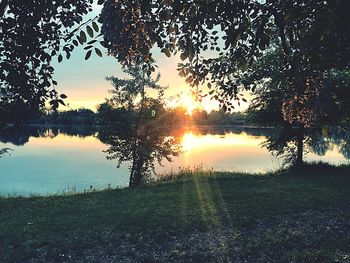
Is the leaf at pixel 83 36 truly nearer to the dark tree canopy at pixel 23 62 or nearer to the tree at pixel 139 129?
the dark tree canopy at pixel 23 62

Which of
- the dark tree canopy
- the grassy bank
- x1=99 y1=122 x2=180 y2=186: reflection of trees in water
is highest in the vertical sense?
the dark tree canopy

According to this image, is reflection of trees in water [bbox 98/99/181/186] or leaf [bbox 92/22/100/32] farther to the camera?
reflection of trees in water [bbox 98/99/181/186]

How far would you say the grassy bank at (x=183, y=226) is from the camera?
1056 cm

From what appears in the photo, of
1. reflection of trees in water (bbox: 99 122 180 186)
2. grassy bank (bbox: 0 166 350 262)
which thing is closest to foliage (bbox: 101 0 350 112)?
grassy bank (bbox: 0 166 350 262)

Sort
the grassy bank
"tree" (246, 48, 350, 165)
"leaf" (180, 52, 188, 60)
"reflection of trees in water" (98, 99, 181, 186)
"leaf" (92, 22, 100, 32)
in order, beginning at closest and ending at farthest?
"leaf" (92, 22, 100, 32), "leaf" (180, 52, 188, 60), the grassy bank, "tree" (246, 48, 350, 165), "reflection of trees in water" (98, 99, 181, 186)

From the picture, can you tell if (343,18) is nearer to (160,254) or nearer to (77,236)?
(160,254)

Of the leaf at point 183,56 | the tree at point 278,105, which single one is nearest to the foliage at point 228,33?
the leaf at point 183,56

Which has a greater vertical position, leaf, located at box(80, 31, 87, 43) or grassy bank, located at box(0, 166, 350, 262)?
leaf, located at box(80, 31, 87, 43)

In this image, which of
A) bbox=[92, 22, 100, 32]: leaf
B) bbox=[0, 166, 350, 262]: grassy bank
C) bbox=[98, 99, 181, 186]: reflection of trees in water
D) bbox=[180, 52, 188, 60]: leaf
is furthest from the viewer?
bbox=[98, 99, 181, 186]: reflection of trees in water

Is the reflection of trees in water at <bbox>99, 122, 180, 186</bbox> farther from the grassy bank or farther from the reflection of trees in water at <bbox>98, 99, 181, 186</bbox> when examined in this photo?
the grassy bank

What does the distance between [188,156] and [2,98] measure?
52.2 m

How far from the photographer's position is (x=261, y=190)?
1923 cm

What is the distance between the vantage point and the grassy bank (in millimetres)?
10562

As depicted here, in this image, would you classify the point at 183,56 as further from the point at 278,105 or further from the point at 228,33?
the point at 278,105
